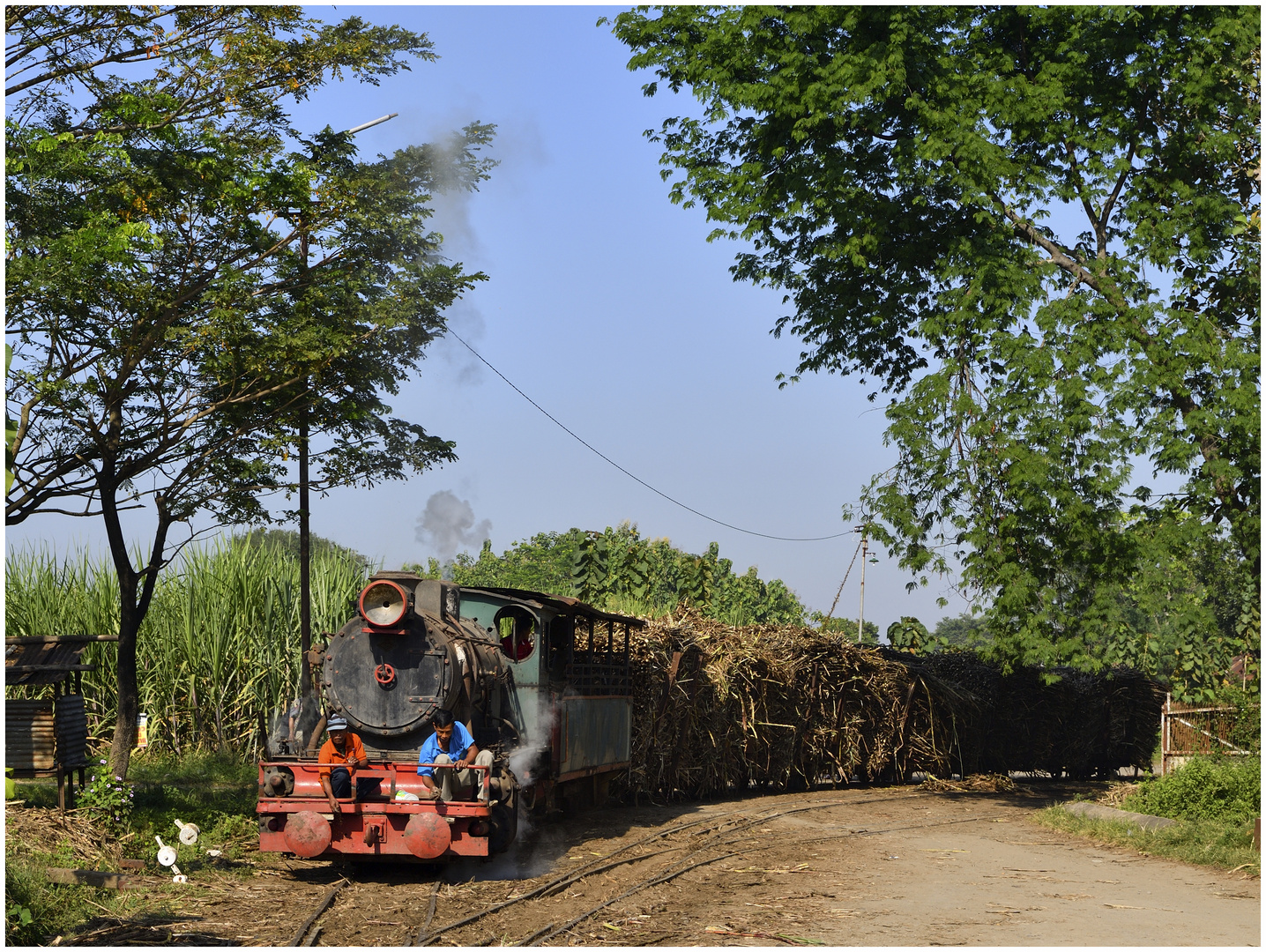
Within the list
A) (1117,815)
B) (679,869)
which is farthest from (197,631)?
(1117,815)

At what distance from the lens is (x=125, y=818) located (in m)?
10.8

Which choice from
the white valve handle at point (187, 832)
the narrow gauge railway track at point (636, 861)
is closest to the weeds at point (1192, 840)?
the narrow gauge railway track at point (636, 861)

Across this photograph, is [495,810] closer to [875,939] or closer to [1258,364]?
[875,939]

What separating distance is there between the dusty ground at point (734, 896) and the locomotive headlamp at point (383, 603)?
2.33 metres

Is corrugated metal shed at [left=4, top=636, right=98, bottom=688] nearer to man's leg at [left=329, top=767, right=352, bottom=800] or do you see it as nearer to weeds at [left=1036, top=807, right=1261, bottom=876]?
man's leg at [left=329, top=767, right=352, bottom=800]

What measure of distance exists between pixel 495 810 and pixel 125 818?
3.51m

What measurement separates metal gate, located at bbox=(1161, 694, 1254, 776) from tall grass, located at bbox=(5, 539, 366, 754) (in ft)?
43.7

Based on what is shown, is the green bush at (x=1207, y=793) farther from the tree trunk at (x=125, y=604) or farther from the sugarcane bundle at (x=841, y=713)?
the tree trunk at (x=125, y=604)

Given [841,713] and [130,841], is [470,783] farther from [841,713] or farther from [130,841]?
[841,713]

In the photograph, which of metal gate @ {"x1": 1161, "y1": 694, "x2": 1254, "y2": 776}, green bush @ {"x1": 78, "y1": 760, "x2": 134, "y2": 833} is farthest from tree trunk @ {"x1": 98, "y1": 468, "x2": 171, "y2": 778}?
metal gate @ {"x1": 1161, "y1": 694, "x2": 1254, "y2": 776}

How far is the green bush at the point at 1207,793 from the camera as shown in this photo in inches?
554

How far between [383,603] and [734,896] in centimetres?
419

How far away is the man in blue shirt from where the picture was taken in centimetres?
1019

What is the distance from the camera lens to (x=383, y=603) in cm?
1105
